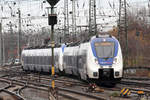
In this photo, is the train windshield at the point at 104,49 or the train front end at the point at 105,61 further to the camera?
the train windshield at the point at 104,49

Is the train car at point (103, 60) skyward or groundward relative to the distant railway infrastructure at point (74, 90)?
skyward

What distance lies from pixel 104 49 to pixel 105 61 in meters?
0.82

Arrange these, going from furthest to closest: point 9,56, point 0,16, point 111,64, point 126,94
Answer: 1. point 9,56
2. point 0,16
3. point 111,64
4. point 126,94

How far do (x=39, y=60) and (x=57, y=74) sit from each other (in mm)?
5027

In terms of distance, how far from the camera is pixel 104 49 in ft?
64.4

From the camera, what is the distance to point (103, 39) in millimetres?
20047

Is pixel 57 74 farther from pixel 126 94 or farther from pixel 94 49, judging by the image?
pixel 126 94

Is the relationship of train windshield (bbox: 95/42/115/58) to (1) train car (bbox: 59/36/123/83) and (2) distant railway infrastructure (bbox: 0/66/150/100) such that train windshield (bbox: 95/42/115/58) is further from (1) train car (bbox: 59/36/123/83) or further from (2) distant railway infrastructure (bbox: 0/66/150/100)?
(2) distant railway infrastructure (bbox: 0/66/150/100)

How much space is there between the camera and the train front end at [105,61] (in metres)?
19.1

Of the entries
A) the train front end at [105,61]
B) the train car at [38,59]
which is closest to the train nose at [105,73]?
the train front end at [105,61]

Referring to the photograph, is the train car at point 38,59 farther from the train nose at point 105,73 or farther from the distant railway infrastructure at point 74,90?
the train nose at point 105,73

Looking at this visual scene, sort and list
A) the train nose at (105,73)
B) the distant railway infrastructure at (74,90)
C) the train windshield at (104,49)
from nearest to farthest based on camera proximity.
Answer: the distant railway infrastructure at (74,90), the train nose at (105,73), the train windshield at (104,49)

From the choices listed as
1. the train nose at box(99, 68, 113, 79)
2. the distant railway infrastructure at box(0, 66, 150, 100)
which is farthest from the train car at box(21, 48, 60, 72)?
the train nose at box(99, 68, 113, 79)

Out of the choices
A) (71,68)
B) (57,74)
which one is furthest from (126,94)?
(57,74)
